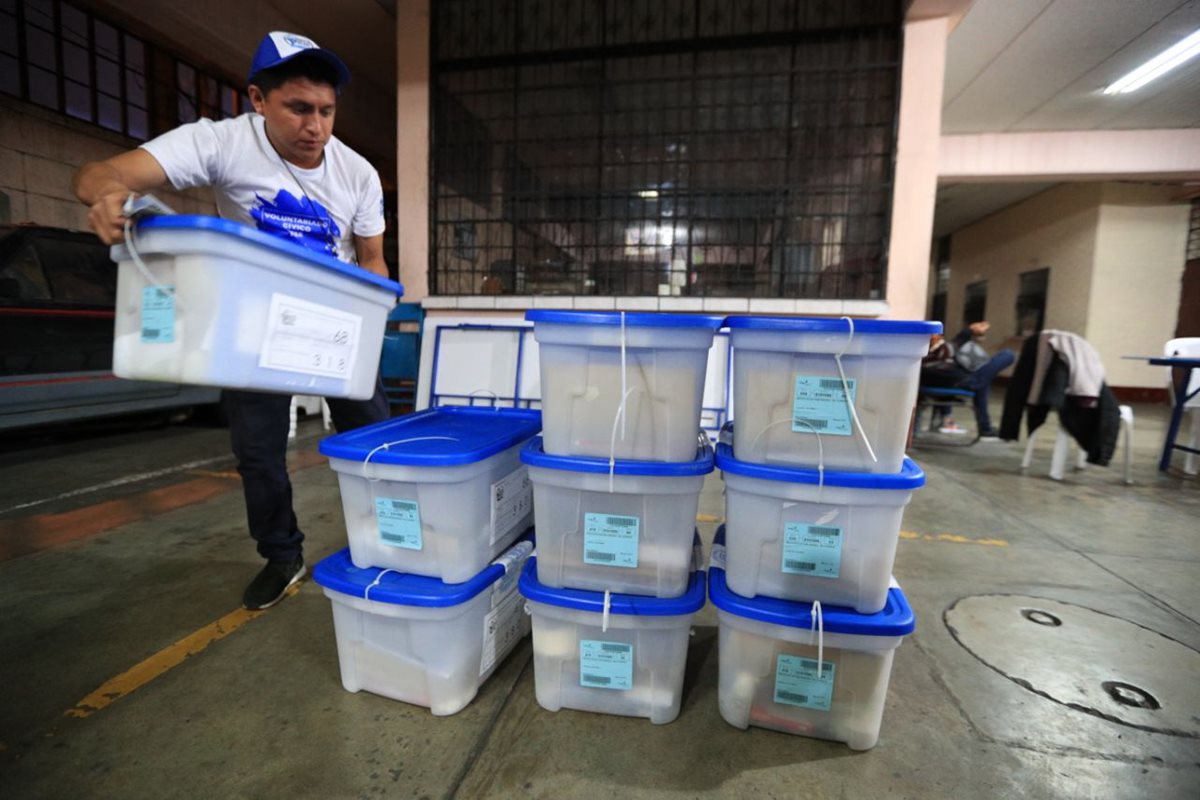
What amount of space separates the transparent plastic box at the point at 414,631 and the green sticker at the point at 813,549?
2.27 feet

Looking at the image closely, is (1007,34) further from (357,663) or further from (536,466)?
(357,663)

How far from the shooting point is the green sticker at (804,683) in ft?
3.75

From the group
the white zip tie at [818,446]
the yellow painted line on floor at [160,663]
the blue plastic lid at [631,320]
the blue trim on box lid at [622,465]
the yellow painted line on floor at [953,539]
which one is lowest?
the yellow painted line on floor at [160,663]

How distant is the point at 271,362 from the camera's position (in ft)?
3.42

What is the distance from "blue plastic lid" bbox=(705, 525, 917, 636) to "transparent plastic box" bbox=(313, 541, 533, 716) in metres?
0.57

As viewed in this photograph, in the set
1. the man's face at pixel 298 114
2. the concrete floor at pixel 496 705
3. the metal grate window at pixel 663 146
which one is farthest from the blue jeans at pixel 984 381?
the man's face at pixel 298 114

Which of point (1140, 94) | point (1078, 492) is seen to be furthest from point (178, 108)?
point (1140, 94)

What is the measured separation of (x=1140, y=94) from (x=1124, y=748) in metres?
7.27

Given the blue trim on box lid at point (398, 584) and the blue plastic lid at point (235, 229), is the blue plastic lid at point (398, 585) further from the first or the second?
the blue plastic lid at point (235, 229)

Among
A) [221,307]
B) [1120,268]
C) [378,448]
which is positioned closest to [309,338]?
[221,307]

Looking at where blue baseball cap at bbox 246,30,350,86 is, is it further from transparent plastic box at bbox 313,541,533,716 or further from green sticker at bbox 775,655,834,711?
green sticker at bbox 775,655,834,711

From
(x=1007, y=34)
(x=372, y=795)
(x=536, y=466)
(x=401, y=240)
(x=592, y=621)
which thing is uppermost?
(x=1007, y=34)

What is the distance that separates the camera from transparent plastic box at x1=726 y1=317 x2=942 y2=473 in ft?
3.48

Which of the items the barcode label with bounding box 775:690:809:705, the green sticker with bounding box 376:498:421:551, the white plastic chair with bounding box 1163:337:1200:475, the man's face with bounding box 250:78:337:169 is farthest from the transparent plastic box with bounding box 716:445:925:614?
the white plastic chair with bounding box 1163:337:1200:475
